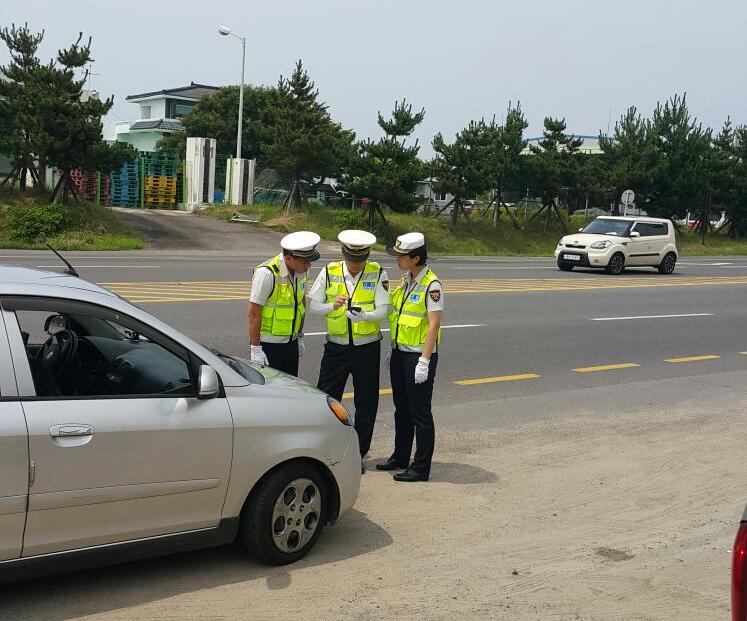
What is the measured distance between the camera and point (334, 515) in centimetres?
497

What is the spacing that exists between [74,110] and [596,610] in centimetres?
2727

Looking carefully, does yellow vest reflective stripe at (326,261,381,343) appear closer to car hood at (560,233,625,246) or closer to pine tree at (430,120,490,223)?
car hood at (560,233,625,246)

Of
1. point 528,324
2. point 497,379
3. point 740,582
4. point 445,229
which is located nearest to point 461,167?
point 445,229

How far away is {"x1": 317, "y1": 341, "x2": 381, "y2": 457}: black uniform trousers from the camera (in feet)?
21.0

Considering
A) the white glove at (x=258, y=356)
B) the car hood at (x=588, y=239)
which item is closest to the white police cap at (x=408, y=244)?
the white glove at (x=258, y=356)

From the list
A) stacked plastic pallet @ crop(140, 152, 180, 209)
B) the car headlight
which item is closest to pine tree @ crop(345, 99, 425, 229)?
stacked plastic pallet @ crop(140, 152, 180, 209)

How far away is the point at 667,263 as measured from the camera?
27.5m

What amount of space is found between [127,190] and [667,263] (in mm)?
22826

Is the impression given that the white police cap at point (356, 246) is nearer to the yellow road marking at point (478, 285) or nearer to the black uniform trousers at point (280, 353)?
the black uniform trousers at point (280, 353)

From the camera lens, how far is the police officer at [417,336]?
6.21 metres

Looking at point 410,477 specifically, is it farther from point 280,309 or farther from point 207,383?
point 207,383

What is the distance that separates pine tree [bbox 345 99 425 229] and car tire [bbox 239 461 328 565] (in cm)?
3079

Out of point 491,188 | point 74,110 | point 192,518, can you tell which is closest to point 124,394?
point 192,518

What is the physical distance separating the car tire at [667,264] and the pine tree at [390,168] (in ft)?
37.1
